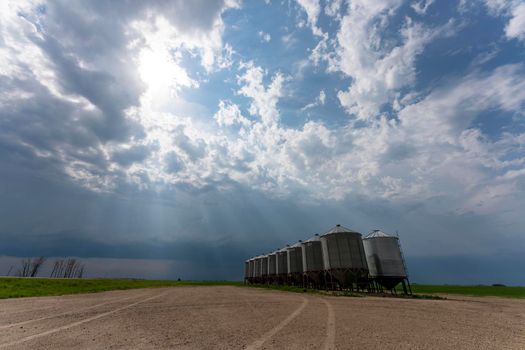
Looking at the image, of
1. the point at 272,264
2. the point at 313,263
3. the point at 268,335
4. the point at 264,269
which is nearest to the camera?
the point at 268,335

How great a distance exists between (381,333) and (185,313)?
1164 centimetres

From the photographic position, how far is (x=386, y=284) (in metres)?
40.8

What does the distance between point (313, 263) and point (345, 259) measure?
9.58 meters

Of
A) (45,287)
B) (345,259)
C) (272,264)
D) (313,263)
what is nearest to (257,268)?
(272,264)

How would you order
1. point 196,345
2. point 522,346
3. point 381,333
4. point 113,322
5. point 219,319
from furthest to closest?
point 219,319 → point 113,322 → point 381,333 → point 522,346 → point 196,345

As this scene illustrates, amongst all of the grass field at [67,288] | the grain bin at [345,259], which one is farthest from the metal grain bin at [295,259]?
the grain bin at [345,259]

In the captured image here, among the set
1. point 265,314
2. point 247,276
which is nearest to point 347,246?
point 265,314

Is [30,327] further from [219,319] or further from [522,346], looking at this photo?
[522,346]

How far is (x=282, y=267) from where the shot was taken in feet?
221

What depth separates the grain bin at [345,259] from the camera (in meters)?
40.8

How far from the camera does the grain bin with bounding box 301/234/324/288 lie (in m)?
48.2

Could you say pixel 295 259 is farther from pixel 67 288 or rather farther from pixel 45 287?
pixel 45 287

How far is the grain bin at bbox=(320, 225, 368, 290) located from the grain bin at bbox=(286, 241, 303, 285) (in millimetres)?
15243

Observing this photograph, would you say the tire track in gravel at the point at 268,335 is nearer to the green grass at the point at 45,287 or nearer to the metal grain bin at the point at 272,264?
the green grass at the point at 45,287
